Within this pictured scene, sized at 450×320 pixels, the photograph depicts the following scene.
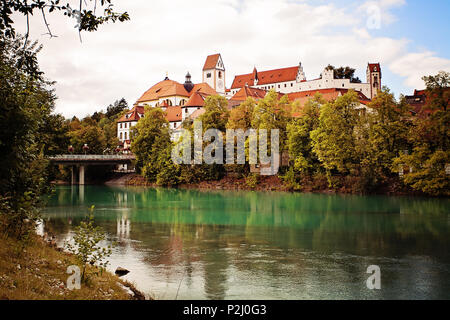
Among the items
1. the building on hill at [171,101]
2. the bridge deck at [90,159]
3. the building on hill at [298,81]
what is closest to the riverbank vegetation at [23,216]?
the bridge deck at [90,159]

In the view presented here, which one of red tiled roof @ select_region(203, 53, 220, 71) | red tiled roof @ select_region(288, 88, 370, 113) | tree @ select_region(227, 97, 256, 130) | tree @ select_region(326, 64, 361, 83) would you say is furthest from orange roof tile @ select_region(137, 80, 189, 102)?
tree @ select_region(227, 97, 256, 130)

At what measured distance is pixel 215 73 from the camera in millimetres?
122250

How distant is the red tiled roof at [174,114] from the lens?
95688mm

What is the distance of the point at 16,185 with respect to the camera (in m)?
11.1

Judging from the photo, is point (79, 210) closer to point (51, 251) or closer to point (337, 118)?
point (51, 251)

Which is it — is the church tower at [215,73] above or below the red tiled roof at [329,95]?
above

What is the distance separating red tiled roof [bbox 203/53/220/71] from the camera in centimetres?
12275

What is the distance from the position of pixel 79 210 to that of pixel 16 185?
2114 centimetres

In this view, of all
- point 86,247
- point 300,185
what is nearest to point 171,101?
point 300,185

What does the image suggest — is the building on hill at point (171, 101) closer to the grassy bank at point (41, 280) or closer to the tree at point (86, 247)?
the tree at point (86, 247)

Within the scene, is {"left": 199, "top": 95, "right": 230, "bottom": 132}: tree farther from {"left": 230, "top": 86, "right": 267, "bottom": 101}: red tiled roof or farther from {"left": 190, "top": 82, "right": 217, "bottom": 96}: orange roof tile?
{"left": 190, "top": 82, "right": 217, "bottom": 96}: orange roof tile

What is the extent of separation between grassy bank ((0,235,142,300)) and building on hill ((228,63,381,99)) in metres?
84.6

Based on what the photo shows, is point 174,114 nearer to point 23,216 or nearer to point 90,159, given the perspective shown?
point 90,159
